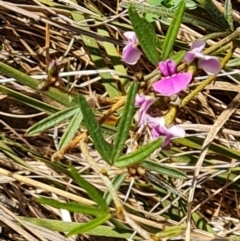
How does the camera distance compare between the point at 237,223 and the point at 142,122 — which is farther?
the point at 237,223

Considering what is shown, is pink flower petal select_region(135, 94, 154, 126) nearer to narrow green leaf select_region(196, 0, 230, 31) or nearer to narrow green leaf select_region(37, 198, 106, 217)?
narrow green leaf select_region(37, 198, 106, 217)

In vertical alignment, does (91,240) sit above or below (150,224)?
below

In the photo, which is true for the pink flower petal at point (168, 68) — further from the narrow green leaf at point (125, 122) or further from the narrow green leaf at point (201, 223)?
the narrow green leaf at point (201, 223)

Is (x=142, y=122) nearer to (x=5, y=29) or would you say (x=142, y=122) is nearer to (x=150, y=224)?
(x=150, y=224)

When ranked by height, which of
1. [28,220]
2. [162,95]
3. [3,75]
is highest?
[162,95]

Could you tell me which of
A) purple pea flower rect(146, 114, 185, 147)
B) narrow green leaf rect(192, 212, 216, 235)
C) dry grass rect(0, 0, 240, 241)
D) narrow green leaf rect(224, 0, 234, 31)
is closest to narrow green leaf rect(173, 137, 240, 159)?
dry grass rect(0, 0, 240, 241)

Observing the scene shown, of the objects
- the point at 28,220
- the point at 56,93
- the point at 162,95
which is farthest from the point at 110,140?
the point at 162,95
